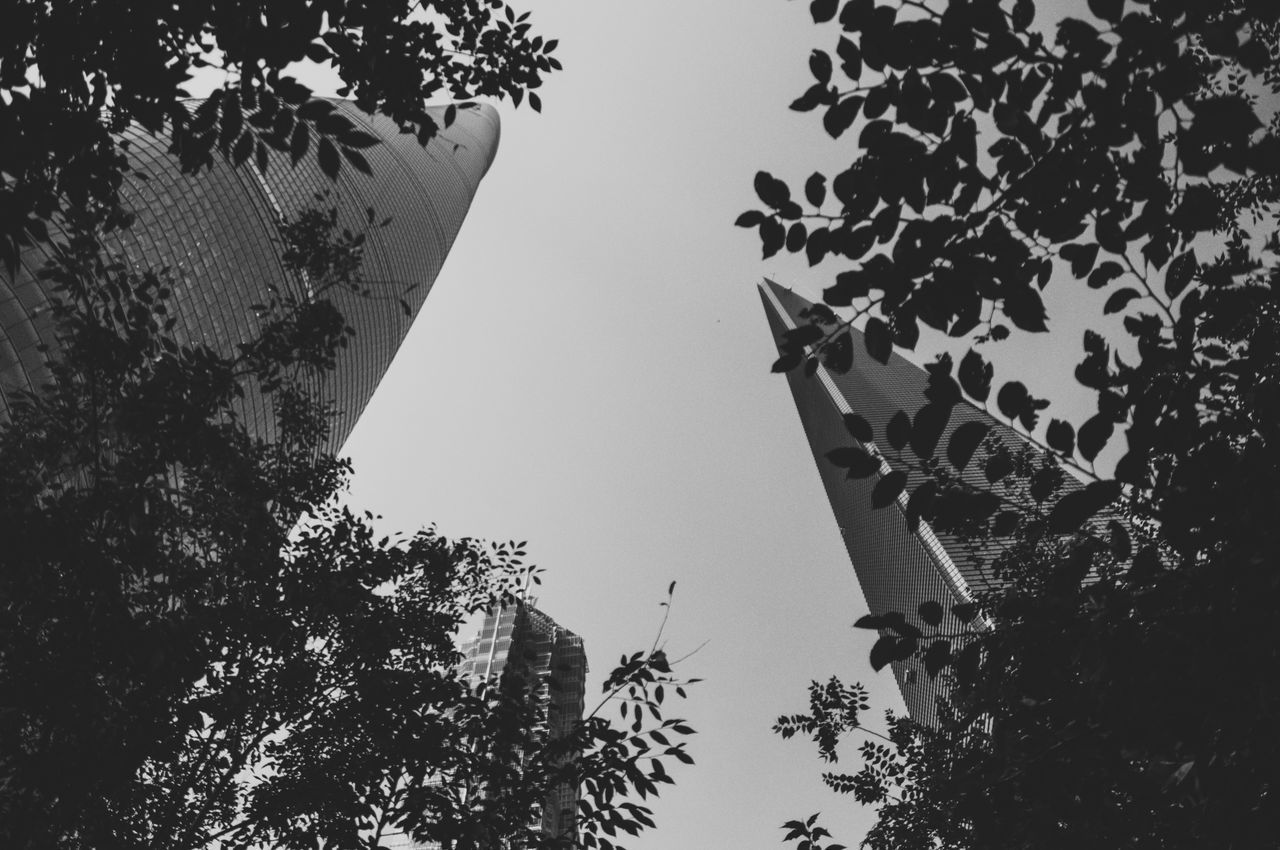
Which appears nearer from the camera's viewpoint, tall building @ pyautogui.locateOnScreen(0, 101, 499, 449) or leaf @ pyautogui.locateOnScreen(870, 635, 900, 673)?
leaf @ pyautogui.locateOnScreen(870, 635, 900, 673)

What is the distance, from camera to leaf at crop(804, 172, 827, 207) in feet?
12.0

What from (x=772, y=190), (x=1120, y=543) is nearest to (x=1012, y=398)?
(x=1120, y=543)

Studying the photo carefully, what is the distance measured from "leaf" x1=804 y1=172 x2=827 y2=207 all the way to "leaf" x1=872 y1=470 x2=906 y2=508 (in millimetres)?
1509

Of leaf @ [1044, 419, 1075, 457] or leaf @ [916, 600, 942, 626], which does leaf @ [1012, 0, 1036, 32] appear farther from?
leaf @ [916, 600, 942, 626]

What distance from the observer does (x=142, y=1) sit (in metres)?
3.84

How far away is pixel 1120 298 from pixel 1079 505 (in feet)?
4.98

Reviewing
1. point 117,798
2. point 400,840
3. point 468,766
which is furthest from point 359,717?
point 400,840

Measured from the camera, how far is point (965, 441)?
3062mm

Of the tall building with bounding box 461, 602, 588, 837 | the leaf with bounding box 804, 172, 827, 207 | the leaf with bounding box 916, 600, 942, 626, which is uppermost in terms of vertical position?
the tall building with bounding box 461, 602, 588, 837

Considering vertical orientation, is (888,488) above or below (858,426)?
below

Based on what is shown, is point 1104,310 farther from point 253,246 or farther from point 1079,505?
point 253,246

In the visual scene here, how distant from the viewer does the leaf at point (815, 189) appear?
365cm

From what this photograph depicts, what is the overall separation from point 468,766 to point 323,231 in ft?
22.1

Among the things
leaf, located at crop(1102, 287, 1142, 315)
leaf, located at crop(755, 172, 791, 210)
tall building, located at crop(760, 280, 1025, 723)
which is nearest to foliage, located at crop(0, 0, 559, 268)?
leaf, located at crop(755, 172, 791, 210)
